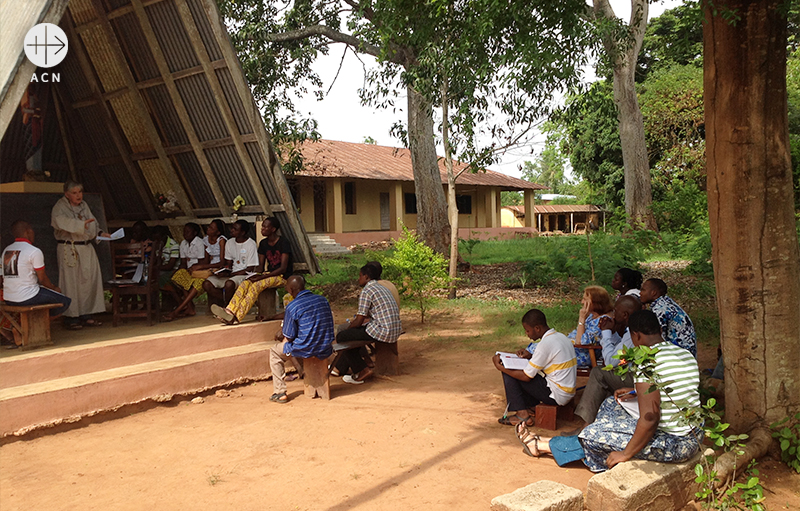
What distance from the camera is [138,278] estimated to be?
25.5ft

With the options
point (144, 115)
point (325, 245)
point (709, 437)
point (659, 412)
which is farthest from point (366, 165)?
point (709, 437)

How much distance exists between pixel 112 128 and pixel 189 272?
2.62m

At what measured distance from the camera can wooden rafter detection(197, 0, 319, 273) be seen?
286 inches

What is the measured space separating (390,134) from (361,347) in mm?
7163

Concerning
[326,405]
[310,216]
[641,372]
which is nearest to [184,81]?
[326,405]

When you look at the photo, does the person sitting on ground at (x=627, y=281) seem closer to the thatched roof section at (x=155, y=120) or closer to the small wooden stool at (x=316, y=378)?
the small wooden stool at (x=316, y=378)

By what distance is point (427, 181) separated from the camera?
1366 centimetres

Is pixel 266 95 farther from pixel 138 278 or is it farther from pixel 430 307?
pixel 138 278

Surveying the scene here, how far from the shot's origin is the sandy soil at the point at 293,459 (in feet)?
13.0

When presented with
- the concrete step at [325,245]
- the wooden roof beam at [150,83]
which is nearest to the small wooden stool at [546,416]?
the wooden roof beam at [150,83]

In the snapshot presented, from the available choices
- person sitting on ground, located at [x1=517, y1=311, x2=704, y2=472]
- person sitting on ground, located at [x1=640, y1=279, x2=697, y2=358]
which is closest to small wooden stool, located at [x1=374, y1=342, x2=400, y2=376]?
person sitting on ground, located at [x1=640, y1=279, x2=697, y2=358]

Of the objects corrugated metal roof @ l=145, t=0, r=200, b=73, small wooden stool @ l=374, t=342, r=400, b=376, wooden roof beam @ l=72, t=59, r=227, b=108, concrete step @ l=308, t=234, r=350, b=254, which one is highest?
corrugated metal roof @ l=145, t=0, r=200, b=73

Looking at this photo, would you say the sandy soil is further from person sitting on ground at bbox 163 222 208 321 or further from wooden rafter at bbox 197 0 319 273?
wooden rafter at bbox 197 0 319 273

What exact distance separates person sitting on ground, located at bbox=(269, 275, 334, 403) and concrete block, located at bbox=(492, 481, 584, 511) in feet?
9.53
